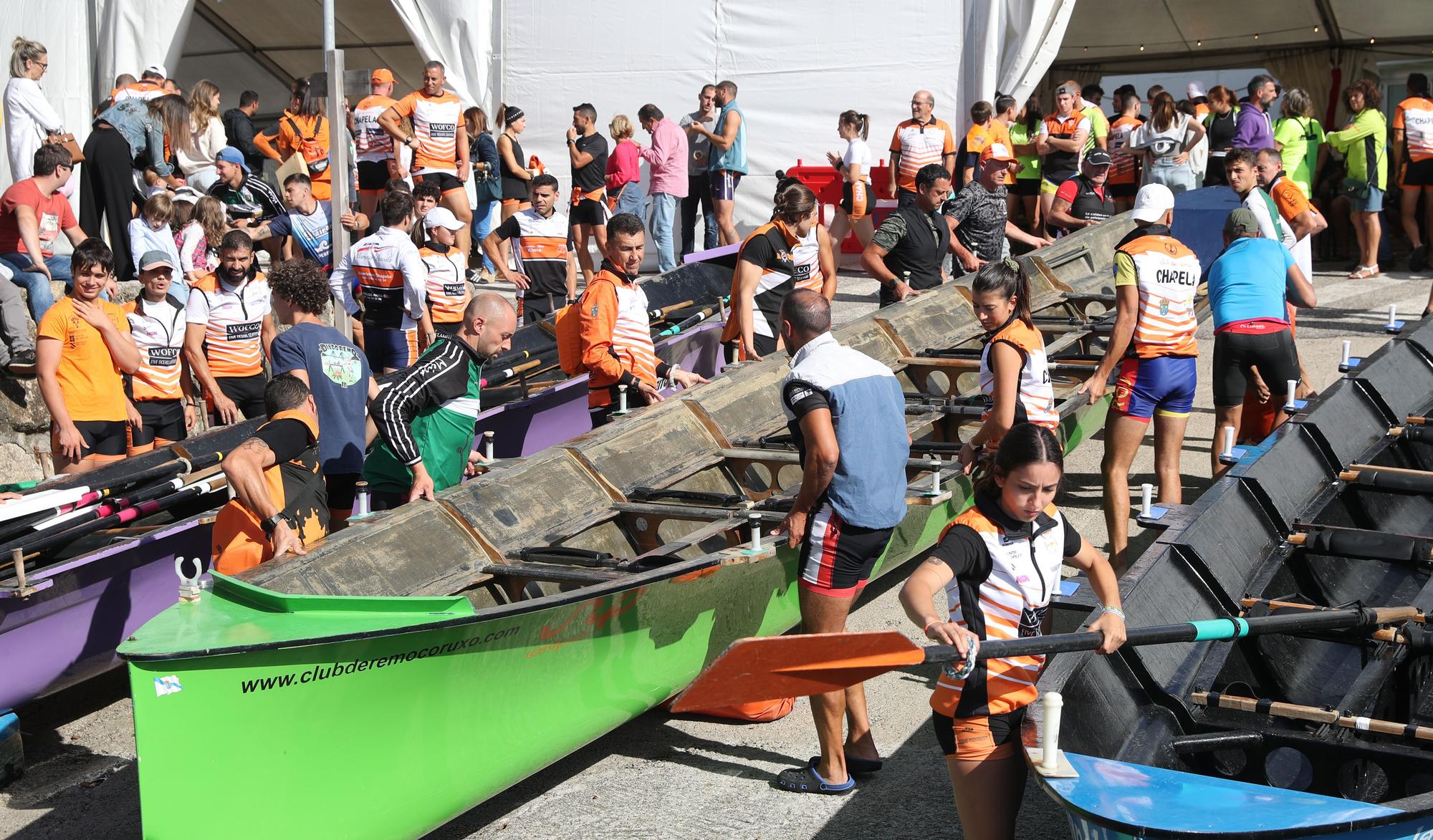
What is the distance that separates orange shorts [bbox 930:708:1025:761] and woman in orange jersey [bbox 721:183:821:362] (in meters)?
4.09

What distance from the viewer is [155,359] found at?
7574mm

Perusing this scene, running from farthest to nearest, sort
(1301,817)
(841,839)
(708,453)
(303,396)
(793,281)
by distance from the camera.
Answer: (793,281) → (708,453) → (303,396) → (841,839) → (1301,817)

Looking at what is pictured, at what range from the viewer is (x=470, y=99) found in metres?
15.8

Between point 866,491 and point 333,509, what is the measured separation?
2870 mm

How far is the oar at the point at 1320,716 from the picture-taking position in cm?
407

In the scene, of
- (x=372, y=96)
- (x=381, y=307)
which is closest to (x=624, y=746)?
(x=381, y=307)

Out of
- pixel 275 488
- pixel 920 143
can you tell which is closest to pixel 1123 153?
pixel 920 143

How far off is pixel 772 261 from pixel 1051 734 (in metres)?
4.68

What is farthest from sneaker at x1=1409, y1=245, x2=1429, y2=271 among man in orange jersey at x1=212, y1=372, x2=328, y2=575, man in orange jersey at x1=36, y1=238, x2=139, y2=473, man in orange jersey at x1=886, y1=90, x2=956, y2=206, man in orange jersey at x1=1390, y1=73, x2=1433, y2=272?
man in orange jersey at x1=36, y1=238, x2=139, y2=473

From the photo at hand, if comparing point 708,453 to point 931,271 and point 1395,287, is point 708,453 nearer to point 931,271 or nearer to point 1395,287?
point 931,271

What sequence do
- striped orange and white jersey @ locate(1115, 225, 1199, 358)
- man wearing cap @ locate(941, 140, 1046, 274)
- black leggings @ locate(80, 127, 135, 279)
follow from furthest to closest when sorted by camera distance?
black leggings @ locate(80, 127, 135, 279)
man wearing cap @ locate(941, 140, 1046, 274)
striped orange and white jersey @ locate(1115, 225, 1199, 358)

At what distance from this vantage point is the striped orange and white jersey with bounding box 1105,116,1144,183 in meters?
13.3

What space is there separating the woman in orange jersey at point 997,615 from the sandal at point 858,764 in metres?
1.39

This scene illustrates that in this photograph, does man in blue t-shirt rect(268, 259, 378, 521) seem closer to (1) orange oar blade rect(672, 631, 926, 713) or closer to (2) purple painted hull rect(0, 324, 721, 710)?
(2) purple painted hull rect(0, 324, 721, 710)
